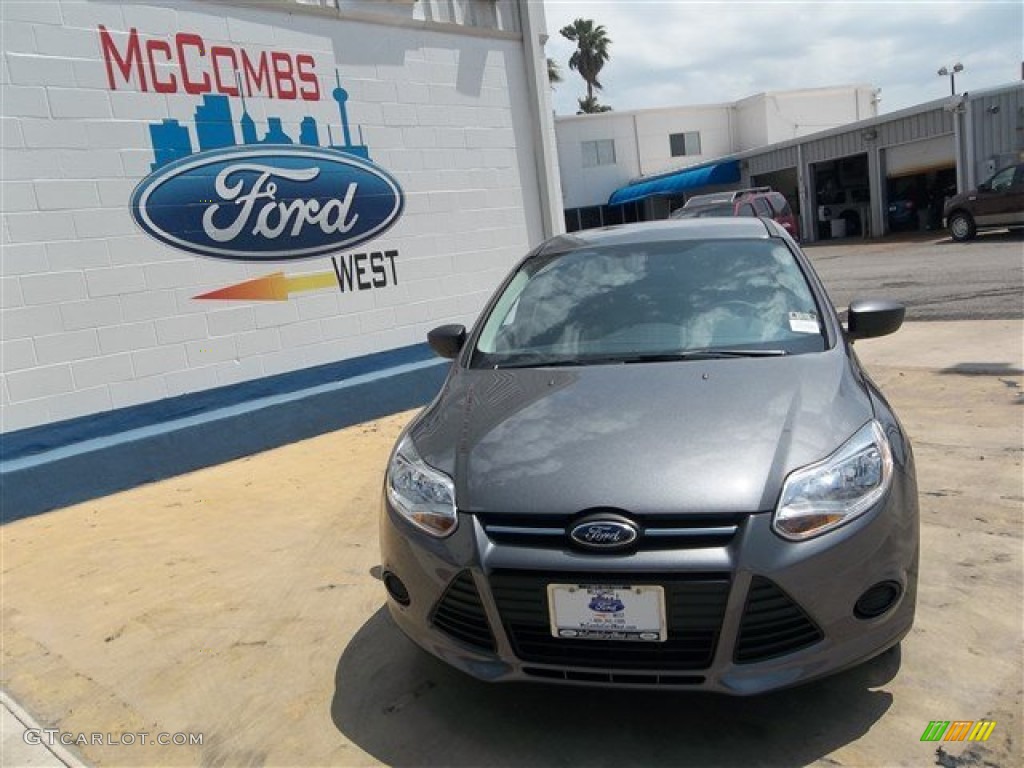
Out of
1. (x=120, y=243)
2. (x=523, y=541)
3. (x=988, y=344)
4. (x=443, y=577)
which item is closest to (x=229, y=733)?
(x=443, y=577)

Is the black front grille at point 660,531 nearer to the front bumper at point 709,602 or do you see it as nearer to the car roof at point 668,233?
the front bumper at point 709,602

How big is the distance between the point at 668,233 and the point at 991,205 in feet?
57.8

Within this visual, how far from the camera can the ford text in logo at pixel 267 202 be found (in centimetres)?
594

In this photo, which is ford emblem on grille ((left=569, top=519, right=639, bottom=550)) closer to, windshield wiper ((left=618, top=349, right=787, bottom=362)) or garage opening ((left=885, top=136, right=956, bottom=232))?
windshield wiper ((left=618, top=349, right=787, bottom=362))

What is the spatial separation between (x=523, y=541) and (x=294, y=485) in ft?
11.5

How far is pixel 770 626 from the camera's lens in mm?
2207

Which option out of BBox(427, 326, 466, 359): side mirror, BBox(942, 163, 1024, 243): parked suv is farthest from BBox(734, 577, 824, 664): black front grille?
BBox(942, 163, 1024, 243): parked suv

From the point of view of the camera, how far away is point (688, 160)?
3841cm

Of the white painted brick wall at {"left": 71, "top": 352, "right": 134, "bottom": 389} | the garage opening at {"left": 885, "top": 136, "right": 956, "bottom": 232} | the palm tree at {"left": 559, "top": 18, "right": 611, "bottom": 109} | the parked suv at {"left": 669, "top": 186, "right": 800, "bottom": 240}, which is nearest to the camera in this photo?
the white painted brick wall at {"left": 71, "top": 352, "right": 134, "bottom": 389}

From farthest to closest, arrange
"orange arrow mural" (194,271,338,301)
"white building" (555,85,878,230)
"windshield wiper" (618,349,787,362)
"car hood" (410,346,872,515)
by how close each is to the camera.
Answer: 1. "white building" (555,85,878,230)
2. "orange arrow mural" (194,271,338,301)
3. "windshield wiper" (618,349,787,362)
4. "car hood" (410,346,872,515)

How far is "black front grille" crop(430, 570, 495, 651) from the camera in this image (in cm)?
235

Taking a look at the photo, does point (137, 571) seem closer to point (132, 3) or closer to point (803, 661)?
point (803, 661)
